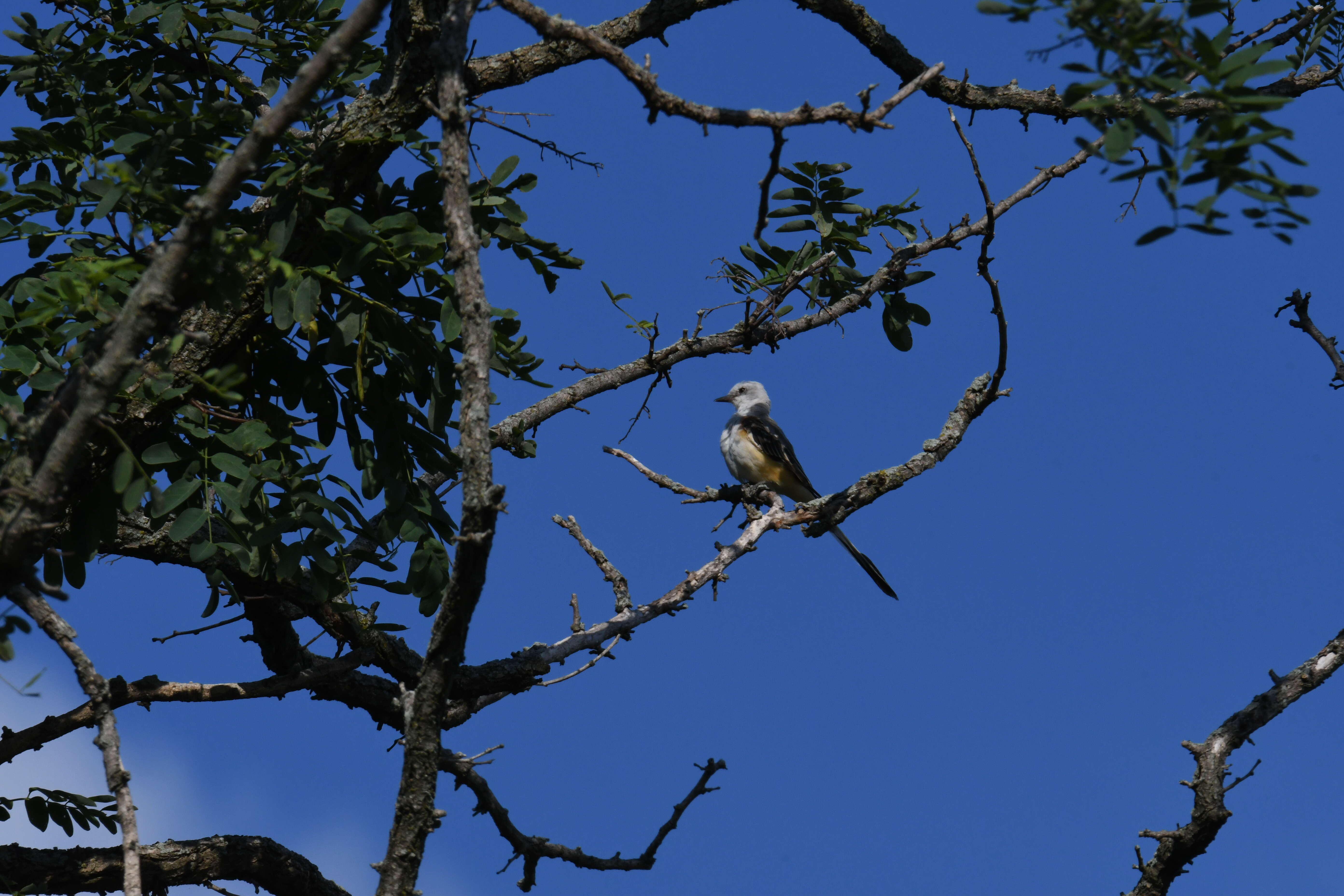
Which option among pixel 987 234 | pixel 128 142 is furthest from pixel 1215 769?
pixel 128 142

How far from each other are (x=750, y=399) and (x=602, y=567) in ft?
17.8

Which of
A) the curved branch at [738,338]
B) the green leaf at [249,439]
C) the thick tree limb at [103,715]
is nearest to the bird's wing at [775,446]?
the curved branch at [738,338]

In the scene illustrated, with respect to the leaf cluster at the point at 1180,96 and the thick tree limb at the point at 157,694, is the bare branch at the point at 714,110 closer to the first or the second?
the leaf cluster at the point at 1180,96

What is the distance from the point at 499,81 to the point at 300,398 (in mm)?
2092

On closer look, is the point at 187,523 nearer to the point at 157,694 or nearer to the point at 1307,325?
the point at 157,694

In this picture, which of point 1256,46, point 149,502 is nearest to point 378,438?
point 149,502

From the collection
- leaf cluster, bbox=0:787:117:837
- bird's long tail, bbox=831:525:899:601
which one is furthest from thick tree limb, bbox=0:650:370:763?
bird's long tail, bbox=831:525:899:601

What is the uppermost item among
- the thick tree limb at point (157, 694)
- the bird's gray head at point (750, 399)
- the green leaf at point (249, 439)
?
the bird's gray head at point (750, 399)

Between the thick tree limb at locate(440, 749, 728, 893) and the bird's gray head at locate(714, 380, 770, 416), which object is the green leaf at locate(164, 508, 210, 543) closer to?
the thick tree limb at locate(440, 749, 728, 893)

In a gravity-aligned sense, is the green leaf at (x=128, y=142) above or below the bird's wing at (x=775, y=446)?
below

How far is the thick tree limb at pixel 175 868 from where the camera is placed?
5.74 metres

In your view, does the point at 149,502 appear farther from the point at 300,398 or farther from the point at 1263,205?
the point at 1263,205

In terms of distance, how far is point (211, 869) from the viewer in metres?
6.17

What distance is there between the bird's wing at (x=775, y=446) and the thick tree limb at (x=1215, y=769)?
192 inches
